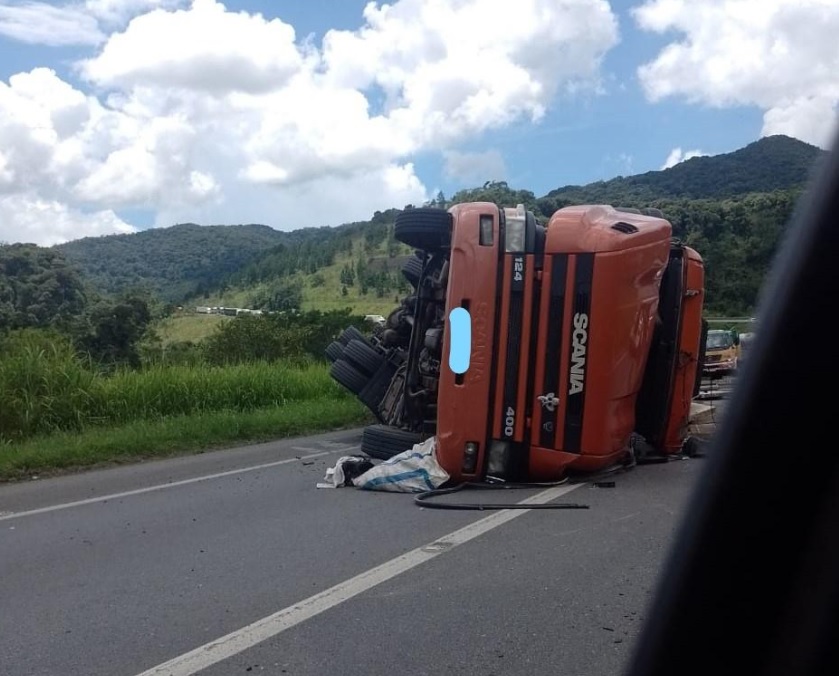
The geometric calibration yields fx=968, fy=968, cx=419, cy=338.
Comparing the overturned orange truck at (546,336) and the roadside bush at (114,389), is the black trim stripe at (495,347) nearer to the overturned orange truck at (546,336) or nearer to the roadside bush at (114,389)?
the overturned orange truck at (546,336)

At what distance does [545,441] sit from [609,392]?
57cm

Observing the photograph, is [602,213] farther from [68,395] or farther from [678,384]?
[68,395]

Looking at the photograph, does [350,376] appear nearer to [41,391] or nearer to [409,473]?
[409,473]

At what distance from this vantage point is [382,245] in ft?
265

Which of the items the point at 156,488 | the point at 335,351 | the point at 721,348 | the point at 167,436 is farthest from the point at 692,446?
the point at 721,348

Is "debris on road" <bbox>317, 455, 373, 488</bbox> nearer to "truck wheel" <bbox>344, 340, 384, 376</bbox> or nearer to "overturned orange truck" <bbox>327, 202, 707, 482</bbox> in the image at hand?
"overturned orange truck" <bbox>327, 202, 707, 482</bbox>

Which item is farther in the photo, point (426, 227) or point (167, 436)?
point (167, 436)

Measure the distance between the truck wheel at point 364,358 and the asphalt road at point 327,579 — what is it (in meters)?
1.63

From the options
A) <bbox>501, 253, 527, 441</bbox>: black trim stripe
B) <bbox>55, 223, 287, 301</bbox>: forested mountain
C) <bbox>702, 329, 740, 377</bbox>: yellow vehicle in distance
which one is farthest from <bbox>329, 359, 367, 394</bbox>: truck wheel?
<bbox>55, 223, 287, 301</bbox>: forested mountain

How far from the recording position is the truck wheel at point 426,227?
7602 mm

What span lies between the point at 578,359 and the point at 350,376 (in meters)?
2.82

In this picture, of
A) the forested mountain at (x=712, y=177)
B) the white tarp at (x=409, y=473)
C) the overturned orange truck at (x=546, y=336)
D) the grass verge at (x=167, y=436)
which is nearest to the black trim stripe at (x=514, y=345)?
the overturned orange truck at (x=546, y=336)

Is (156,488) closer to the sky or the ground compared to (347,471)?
closer to the ground

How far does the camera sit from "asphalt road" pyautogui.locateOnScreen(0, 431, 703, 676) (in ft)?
13.0
